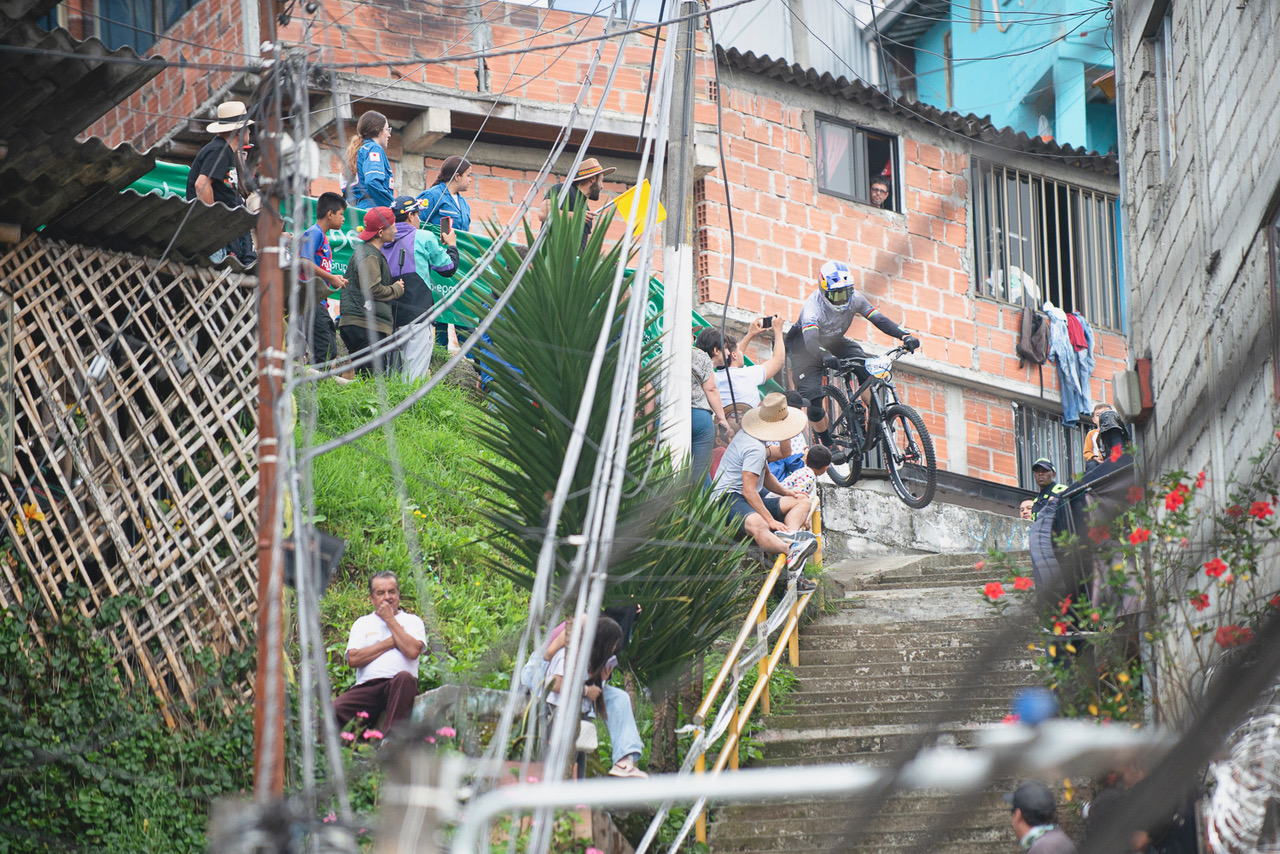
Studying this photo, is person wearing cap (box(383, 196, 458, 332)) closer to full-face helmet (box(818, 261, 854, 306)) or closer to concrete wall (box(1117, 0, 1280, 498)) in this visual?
full-face helmet (box(818, 261, 854, 306))

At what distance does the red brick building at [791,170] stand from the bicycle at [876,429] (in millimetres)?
Result: 2396

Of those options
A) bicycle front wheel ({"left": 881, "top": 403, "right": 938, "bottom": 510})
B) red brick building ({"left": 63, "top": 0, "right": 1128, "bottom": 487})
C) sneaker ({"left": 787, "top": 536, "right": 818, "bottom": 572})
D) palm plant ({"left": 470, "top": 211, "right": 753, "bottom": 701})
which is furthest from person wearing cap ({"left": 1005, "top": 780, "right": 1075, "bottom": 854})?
red brick building ({"left": 63, "top": 0, "right": 1128, "bottom": 487})

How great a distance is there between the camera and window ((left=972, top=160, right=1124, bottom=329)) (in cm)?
1836

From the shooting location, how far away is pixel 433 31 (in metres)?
15.3

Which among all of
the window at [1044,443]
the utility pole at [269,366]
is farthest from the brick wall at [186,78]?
the window at [1044,443]

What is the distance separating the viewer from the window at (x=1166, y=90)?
28.6ft

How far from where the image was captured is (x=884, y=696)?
934 centimetres

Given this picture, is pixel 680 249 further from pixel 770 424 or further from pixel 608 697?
pixel 608 697

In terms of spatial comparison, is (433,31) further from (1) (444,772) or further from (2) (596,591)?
(1) (444,772)

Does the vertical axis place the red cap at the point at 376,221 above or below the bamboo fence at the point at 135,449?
above

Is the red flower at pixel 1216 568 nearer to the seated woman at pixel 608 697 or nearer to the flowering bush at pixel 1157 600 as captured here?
the flowering bush at pixel 1157 600

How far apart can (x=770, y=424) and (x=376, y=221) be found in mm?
3220

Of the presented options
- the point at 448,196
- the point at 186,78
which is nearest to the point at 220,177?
the point at 448,196

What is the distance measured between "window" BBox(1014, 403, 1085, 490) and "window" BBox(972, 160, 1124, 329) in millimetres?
1446
